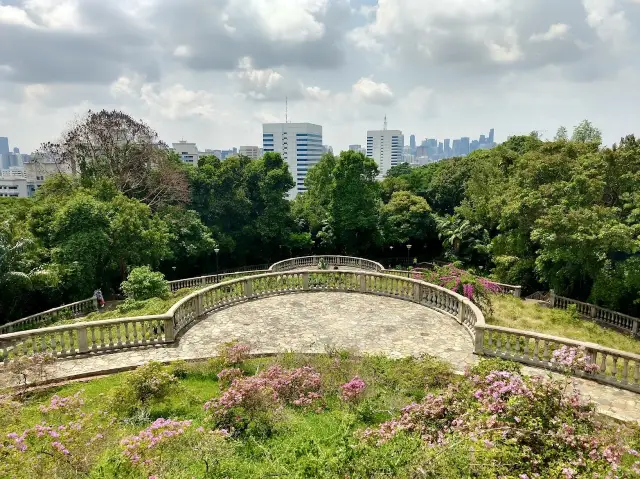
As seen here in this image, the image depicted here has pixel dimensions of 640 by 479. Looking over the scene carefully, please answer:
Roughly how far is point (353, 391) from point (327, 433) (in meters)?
1.40

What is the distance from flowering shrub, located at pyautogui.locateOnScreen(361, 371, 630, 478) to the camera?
16.3 ft

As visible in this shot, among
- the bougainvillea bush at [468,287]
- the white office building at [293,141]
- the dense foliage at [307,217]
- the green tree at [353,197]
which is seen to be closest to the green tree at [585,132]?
the dense foliage at [307,217]

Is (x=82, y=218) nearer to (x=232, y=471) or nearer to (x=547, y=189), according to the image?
(x=232, y=471)

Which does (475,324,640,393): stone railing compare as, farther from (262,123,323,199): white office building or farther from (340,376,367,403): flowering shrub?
A: (262,123,323,199): white office building

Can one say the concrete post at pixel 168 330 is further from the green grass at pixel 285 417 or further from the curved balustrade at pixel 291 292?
the green grass at pixel 285 417

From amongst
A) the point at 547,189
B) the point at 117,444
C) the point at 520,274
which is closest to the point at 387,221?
the point at 520,274

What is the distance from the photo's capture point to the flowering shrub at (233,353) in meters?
10.3

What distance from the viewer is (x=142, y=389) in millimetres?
8281

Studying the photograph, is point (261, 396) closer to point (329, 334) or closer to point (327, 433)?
point (327, 433)

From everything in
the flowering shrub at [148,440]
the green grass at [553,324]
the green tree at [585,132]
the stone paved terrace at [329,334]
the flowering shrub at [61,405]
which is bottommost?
the green grass at [553,324]

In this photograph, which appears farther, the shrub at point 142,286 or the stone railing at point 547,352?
the shrub at point 142,286

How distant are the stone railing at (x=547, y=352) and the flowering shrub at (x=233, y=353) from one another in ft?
20.6

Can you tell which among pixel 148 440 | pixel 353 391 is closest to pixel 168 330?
pixel 353 391

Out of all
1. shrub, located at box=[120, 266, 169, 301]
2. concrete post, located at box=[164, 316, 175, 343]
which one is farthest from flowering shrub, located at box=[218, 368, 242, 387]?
shrub, located at box=[120, 266, 169, 301]
